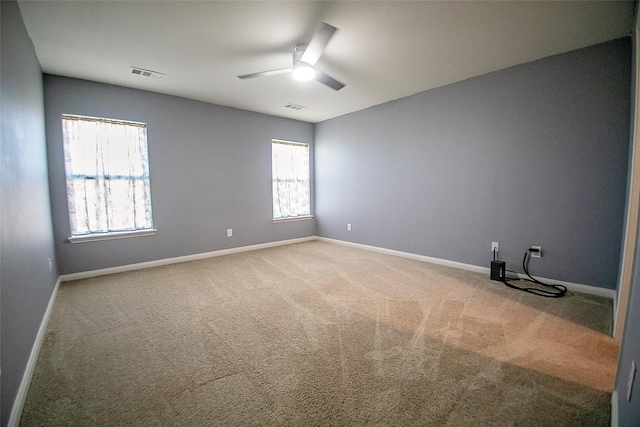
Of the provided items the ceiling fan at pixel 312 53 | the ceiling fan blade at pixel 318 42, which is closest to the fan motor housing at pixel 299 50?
the ceiling fan at pixel 312 53

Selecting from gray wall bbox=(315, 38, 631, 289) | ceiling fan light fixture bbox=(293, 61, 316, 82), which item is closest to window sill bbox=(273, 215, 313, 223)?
gray wall bbox=(315, 38, 631, 289)

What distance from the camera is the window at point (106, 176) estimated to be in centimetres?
327

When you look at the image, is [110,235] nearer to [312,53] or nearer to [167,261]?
[167,261]

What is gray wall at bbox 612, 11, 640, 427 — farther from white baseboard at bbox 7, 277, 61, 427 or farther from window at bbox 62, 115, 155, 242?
window at bbox 62, 115, 155, 242

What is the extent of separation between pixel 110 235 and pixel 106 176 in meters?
0.80

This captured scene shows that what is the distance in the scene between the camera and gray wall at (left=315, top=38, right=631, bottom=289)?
101 inches

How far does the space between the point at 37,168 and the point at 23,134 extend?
0.63 meters

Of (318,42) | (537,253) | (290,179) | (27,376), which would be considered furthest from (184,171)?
(537,253)

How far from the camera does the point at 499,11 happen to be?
207 cm

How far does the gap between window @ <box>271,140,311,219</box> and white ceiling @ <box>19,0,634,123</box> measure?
1.88 m

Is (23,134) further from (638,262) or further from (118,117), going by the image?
(638,262)

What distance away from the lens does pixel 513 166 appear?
3.10 meters

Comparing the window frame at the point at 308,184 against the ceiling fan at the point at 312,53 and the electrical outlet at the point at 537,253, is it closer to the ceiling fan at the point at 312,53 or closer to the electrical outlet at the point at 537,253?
the ceiling fan at the point at 312,53

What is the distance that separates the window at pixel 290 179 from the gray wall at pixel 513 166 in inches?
57.5
